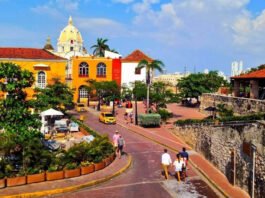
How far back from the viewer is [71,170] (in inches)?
714

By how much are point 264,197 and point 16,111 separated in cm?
1201

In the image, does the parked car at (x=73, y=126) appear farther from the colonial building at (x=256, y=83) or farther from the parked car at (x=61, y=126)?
the colonial building at (x=256, y=83)

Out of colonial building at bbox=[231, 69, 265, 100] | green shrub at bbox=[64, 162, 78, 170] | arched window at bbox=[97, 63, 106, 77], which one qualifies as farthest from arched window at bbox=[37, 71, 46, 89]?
green shrub at bbox=[64, 162, 78, 170]

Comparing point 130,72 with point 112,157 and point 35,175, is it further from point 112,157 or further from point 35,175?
point 35,175

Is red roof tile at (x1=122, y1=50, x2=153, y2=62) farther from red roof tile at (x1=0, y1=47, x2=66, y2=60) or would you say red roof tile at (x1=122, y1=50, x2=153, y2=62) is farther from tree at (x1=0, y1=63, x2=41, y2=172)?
tree at (x1=0, y1=63, x2=41, y2=172)

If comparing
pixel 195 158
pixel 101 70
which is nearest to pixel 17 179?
pixel 195 158

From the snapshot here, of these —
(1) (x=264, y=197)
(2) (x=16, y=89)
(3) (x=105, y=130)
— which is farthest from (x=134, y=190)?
(3) (x=105, y=130)

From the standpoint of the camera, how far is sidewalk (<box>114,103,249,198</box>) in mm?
17598

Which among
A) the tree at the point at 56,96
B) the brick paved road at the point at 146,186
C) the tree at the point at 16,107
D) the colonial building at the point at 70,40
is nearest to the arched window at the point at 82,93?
the tree at the point at 56,96

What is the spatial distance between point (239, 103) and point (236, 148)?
1750cm

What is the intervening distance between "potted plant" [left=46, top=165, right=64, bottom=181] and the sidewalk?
6.85 metres

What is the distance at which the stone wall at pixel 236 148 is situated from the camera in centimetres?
1573

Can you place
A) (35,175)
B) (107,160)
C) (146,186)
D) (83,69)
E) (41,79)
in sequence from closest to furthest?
(35,175), (146,186), (107,160), (41,79), (83,69)

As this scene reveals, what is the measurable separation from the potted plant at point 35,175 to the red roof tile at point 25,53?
35.5 metres
